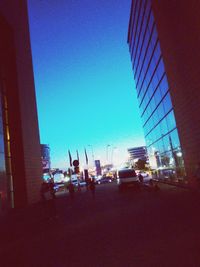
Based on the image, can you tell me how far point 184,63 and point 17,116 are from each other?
15.7m

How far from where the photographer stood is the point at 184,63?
1788cm

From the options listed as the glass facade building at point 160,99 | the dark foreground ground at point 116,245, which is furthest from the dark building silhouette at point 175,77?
the dark foreground ground at point 116,245

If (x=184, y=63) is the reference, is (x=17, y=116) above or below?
above

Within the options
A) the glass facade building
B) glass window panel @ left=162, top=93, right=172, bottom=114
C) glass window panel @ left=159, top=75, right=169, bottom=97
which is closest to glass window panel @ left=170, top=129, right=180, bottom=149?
the glass facade building

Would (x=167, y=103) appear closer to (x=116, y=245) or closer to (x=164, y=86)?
(x=164, y=86)

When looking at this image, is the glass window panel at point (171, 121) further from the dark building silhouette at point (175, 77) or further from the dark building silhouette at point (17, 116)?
the dark building silhouette at point (17, 116)

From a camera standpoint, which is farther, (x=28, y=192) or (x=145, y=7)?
(x=145, y=7)

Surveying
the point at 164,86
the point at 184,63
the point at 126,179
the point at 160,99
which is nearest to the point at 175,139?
the point at 164,86

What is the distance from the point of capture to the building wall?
15.7 m

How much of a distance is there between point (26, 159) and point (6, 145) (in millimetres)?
2500

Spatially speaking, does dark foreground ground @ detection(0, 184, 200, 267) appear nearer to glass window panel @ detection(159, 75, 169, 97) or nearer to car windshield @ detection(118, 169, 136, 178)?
glass window panel @ detection(159, 75, 169, 97)

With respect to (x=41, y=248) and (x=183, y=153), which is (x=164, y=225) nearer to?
(x=41, y=248)

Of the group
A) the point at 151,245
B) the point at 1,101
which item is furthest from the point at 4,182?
the point at 151,245

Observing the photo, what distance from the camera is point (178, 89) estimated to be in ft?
66.5
